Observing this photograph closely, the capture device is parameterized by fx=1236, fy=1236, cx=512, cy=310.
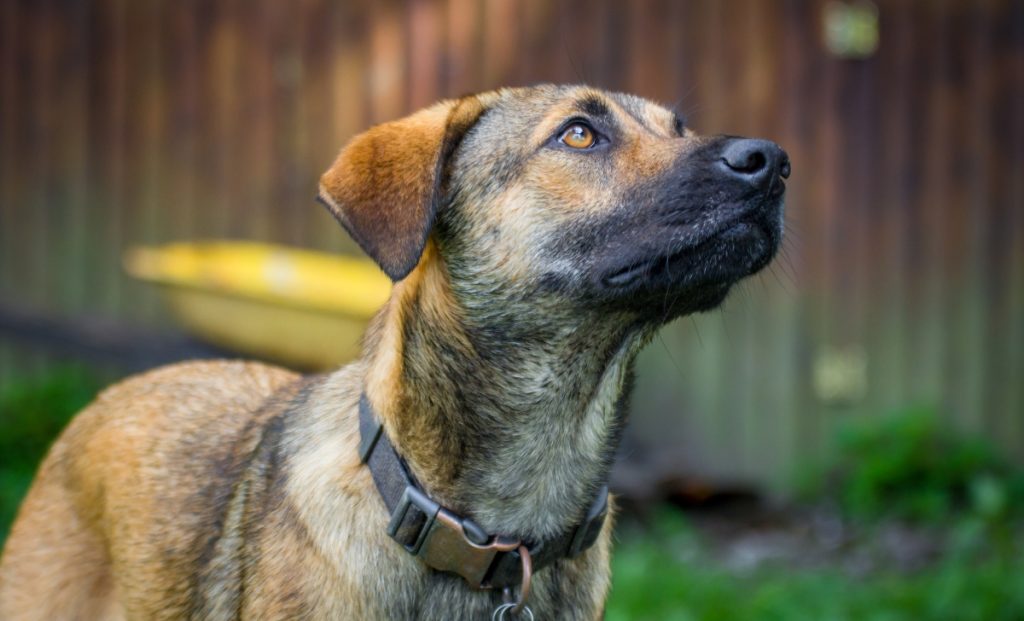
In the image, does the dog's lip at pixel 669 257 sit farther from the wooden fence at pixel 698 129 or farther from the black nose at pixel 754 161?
the wooden fence at pixel 698 129

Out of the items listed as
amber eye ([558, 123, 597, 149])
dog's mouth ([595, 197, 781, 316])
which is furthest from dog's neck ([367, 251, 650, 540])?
amber eye ([558, 123, 597, 149])

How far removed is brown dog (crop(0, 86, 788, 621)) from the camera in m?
2.72

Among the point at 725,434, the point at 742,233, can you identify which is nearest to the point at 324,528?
the point at 742,233

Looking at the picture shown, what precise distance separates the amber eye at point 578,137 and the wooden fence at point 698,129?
3379 millimetres

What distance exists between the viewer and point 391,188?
2773 mm

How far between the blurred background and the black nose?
330cm

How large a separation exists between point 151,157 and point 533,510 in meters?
5.61

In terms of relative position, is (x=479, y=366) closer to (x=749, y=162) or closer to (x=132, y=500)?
(x=749, y=162)

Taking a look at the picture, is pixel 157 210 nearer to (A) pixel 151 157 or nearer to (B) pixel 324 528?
(A) pixel 151 157

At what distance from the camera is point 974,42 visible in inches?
259

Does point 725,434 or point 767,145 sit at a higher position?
point 767,145

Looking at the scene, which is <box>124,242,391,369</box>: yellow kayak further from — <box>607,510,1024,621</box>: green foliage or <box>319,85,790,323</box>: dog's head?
<box>319,85,790,323</box>: dog's head

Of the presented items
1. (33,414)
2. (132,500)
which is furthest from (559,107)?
(33,414)

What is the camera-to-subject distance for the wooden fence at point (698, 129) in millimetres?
6672
